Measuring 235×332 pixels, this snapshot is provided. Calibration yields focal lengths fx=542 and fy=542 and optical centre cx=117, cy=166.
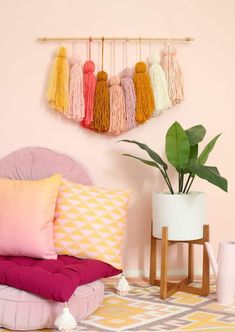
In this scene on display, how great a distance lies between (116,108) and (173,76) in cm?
39

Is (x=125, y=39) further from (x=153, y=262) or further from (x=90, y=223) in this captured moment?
(x=153, y=262)

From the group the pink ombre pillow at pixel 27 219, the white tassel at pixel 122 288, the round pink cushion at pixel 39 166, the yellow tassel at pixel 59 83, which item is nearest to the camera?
the pink ombre pillow at pixel 27 219

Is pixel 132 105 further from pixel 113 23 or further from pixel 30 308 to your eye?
pixel 30 308

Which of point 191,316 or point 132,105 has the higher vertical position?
point 132,105

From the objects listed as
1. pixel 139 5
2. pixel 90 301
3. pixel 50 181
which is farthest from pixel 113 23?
pixel 90 301

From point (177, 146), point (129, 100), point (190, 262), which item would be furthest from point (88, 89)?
point (190, 262)

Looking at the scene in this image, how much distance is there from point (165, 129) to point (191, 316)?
1183mm

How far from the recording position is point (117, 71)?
10.5 feet

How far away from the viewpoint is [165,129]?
323cm

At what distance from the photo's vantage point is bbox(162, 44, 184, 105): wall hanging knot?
10.3 ft

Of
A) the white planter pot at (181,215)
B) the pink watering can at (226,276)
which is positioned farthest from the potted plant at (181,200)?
the pink watering can at (226,276)

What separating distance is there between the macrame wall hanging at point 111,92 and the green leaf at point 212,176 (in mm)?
549

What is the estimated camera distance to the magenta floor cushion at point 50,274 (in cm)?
218

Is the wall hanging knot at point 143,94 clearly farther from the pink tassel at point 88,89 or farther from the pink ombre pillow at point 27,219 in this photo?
the pink ombre pillow at point 27,219
